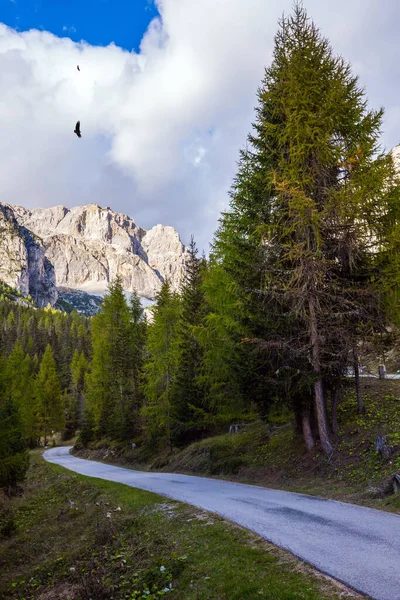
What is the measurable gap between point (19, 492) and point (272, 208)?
21.3 meters

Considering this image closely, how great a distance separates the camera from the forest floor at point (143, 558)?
237 inches

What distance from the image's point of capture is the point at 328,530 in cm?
789

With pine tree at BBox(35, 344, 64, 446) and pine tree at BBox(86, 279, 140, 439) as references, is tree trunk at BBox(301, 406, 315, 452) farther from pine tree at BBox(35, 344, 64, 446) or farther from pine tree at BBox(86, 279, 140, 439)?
pine tree at BBox(35, 344, 64, 446)

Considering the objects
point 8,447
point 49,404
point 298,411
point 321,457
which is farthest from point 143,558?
point 49,404

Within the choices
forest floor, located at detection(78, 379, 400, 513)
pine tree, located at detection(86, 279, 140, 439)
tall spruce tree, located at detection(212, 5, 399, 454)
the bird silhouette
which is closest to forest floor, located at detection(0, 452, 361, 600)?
forest floor, located at detection(78, 379, 400, 513)

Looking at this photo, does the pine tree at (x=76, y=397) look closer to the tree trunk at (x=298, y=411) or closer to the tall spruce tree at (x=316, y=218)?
the tree trunk at (x=298, y=411)

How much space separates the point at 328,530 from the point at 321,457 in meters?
6.92

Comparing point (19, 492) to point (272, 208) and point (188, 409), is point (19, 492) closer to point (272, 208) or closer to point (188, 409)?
point (188, 409)

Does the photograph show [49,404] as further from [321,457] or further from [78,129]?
[78,129]

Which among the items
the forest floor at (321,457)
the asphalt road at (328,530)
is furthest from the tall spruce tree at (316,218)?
the asphalt road at (328,530)

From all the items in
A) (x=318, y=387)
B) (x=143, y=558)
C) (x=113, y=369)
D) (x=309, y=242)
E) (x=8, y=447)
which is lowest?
(x=143, y=558)

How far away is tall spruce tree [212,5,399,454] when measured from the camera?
47.1ft

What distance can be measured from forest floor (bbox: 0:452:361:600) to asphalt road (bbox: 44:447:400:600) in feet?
1.08

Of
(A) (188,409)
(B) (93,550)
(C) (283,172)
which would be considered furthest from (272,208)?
(A) (188,409)
